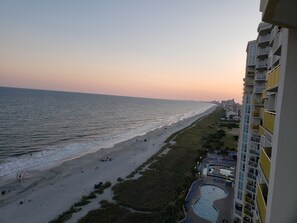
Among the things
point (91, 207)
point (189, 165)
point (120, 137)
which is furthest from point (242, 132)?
point (120, 137)

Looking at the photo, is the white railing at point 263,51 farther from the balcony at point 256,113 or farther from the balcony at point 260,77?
the balcony at point 256,113

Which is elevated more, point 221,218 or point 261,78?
point 261,78

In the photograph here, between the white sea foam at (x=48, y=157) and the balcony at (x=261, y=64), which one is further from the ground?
the balcony at (x=261, y=64)

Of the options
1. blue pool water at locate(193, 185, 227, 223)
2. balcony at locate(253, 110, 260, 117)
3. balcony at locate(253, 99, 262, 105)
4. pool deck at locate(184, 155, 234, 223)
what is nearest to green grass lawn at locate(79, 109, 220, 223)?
pool deck at locate(184, 155, 234, 223)

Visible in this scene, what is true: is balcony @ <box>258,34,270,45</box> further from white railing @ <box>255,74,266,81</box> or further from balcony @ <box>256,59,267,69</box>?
white railing @ <box>255,74,266,81</box>

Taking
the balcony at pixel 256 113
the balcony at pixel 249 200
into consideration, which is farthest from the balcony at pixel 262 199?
the balcony at pixel 256 113

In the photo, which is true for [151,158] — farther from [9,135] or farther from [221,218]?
[9,135]
